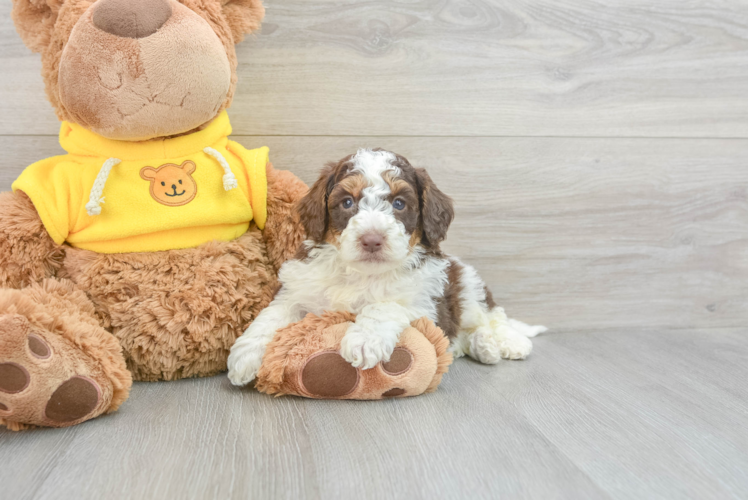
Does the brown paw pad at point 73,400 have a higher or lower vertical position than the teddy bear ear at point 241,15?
lower

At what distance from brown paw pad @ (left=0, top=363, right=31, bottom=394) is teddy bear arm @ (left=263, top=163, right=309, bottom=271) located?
30.6 inches

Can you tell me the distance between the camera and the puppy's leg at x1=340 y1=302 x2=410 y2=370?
1.40 meters

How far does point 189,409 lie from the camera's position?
1.45 metres

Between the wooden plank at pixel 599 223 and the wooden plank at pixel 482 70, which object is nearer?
the wooden plank at pixel 482 70

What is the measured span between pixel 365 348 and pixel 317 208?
0.44 meters

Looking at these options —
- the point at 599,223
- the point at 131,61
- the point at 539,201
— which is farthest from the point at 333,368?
the point at 599,223

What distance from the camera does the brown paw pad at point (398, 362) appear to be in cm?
147

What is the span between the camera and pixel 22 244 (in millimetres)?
1563

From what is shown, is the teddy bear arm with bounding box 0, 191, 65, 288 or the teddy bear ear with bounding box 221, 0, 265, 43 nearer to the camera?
the teddy bear arm with bounding box 0, 191, 65, 288

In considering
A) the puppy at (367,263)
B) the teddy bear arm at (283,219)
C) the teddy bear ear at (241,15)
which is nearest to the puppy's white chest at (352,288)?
the puppy at (367,263)

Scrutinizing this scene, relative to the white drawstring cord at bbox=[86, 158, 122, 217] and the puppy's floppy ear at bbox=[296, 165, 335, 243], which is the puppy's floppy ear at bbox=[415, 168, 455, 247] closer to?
the puppy's floppy ear at bbox=[296, 165, 335, 243]

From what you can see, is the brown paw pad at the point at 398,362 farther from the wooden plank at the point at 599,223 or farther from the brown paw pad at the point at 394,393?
the wooden plank at the point at 599,223

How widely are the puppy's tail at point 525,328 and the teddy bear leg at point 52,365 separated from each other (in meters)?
1.38

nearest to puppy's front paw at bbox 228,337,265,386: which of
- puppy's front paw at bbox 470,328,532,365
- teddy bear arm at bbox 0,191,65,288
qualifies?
teddy bear arm at bbox 0,191,65,288
